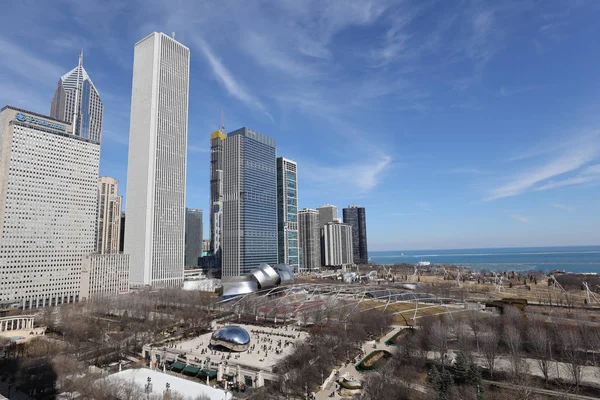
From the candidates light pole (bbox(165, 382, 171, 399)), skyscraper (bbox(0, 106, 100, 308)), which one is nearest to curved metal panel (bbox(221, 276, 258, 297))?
light pole (bbox(165, 382, 171, 399))

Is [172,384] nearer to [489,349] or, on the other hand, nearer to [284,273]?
[489,349]

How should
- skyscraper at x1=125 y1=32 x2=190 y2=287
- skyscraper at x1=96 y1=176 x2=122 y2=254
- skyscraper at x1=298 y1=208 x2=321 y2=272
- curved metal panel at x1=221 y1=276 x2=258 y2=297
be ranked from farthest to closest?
skyscraper at x1=298 y1=208 x2=321 y2=272 < skyscraper at x1=96 y1=176 x2=122 y2=254 < skyscraper at x1=125 y1=32 x2=190 y2=287 < curved metal panel at x1=221 y1=276 x2=258 y2=297

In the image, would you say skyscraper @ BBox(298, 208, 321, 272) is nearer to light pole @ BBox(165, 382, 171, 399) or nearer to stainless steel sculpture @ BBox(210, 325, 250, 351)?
stainless steel sculpture @ BBox(210, 325, 250, 351)

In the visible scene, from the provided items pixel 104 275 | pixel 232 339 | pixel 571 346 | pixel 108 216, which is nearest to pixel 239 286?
pixel 232 339

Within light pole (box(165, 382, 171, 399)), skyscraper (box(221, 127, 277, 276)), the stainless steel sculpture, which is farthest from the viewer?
skyscraper (box(221, 127, 277, 276))

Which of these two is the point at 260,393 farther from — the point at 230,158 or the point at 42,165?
the point at 230,158

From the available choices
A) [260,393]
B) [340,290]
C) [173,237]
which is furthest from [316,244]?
[260,393]
